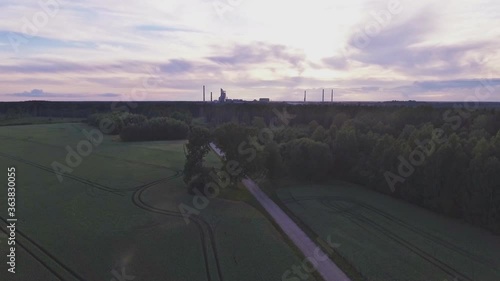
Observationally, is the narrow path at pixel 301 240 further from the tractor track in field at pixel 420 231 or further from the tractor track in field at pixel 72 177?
the tractor track in field at pixel 72 177

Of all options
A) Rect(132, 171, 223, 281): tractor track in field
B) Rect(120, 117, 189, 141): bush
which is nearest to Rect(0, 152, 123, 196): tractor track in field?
Rect(132, 171, 223, 281): tractor track in field

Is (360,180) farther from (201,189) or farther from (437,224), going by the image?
(201,189)

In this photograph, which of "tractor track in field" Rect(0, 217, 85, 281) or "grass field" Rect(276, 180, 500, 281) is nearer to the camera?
"tractor track in field" Rect(0, 217, 85, 281)

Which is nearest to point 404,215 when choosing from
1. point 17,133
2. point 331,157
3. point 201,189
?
point 331,157

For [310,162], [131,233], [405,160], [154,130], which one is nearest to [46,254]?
[131,233]

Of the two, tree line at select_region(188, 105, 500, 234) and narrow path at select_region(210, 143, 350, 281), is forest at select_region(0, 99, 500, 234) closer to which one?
tree line at select_region(188, 105, 500, 234)

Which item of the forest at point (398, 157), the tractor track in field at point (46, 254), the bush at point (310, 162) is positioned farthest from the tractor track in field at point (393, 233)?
the tractor track in field at point (46, 254)
